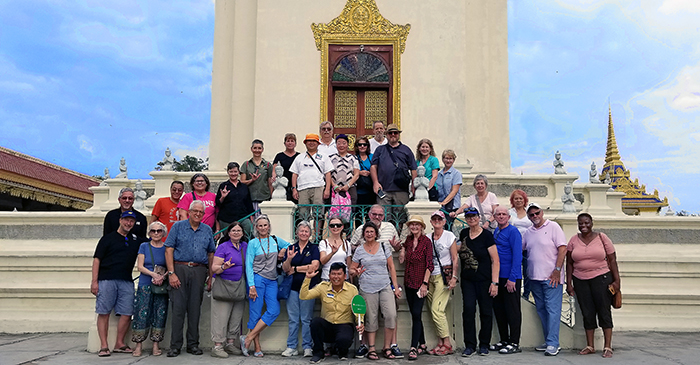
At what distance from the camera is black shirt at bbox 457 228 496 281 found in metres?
6.69

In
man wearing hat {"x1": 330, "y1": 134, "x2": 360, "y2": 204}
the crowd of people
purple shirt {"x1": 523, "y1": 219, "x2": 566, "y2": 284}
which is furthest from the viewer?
man wearing hat {"x1": 330, "y1": 134, "x2": 360, "y2": 204}

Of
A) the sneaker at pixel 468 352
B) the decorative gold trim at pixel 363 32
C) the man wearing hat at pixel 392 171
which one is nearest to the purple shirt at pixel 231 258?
the man wearing hat at pixel 392 171

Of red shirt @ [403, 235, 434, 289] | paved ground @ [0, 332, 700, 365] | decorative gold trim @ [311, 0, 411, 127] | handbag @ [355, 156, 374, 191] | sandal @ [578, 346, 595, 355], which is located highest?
decorative gold trim @ [311, 0, 411, 127]

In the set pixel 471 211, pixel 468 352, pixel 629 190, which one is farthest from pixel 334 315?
pixel 629 190

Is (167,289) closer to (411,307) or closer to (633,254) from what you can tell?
(411,307)

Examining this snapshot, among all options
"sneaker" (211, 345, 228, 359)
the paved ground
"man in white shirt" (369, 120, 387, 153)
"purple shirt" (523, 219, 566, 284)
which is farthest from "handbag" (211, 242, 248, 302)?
"purple shirt" (523, 219, 566, 284)

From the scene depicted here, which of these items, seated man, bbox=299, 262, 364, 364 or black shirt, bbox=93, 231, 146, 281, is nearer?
seated man, bbox=299, 262, 364, 364

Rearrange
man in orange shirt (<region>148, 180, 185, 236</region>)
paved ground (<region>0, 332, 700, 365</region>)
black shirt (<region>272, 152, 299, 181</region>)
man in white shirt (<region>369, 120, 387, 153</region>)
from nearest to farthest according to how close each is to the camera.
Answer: paved ground (<region>0, 332, 700, 365</region>), man in orange shirt (<region>148, 180, 185, 236</region>), black shirt (<region>272, 152, 299, 181</region>), man in white shirt (<region>369, 120, 387, 153</region>)

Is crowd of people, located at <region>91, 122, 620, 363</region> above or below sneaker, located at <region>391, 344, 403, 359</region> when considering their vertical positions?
above

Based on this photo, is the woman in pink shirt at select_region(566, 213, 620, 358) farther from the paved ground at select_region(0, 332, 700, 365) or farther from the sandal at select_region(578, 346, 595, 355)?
the paved ground at select_region(0, 332, 700, 365)

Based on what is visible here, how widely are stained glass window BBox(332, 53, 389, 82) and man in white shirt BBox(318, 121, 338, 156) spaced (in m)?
5.13

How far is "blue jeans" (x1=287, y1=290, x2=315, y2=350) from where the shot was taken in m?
6.70

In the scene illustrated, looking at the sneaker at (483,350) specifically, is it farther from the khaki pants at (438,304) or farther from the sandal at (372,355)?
the sandal at (372,355)

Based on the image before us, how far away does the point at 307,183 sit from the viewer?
8023 mm
